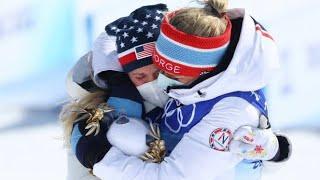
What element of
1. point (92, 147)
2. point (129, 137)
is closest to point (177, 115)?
point (129, 137)

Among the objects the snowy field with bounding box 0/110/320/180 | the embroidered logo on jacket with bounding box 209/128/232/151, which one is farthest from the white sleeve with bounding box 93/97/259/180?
the snowy field with bounding box 0/110/320/180

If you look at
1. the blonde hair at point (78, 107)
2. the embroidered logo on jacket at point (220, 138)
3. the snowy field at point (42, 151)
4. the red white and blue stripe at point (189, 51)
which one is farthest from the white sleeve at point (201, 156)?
the snowy field at point (42, 151)

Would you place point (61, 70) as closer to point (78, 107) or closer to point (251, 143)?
point (78, 107)

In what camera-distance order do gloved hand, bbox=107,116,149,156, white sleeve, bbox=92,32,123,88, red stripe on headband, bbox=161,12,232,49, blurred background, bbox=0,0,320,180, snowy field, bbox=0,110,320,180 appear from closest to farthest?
red stripe on headband, bbox=161,12,232,49 < gloved hand, bbox=107,116,149,156 < white sleeve, bbox=92,32,123,88 < snowy field, bbox=0,110,320,180 < blurred background, bbox=0,0,320,180

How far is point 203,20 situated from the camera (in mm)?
1865

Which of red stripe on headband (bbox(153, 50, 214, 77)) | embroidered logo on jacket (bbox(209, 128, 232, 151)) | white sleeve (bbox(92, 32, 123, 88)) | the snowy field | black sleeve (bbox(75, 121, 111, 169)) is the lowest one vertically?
the snowy field

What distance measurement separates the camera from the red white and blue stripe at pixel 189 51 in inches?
72.8

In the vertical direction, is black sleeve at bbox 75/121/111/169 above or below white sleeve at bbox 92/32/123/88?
below

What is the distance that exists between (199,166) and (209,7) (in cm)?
41

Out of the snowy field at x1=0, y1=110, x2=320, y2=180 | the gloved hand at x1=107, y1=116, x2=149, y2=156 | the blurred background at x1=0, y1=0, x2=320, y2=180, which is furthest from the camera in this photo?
the blurred background at x1=0, y1=0, x2=320, y2=180

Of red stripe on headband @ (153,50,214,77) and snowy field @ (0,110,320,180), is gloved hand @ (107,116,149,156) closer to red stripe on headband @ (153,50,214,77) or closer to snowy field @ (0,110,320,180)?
red stripe on headband @ (153,50,214,77)

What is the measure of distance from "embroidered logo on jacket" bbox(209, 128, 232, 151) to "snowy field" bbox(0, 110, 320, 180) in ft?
3.89

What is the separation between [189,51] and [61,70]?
2572mm

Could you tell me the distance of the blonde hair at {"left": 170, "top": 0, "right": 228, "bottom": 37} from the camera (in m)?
1.85
